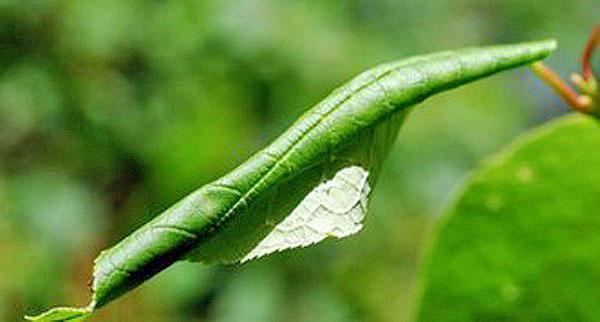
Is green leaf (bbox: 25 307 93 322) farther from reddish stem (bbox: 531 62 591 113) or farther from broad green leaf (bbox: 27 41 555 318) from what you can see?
reddish stem (bbox: 531 62 591 113)

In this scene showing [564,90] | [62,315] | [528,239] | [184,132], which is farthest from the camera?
[184,132]

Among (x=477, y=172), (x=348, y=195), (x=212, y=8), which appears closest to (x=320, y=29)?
(x=212, y=8)

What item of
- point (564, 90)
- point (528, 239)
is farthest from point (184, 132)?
point (564, 90)

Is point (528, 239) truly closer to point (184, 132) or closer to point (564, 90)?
point (564, 90)

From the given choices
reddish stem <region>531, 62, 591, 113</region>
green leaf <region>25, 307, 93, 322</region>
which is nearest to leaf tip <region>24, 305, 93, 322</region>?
green leaf <region>25, 307, 93, 322</region>

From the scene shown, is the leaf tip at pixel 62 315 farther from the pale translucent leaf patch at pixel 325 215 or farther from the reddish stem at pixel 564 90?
the reddish stem at pixel 564 90

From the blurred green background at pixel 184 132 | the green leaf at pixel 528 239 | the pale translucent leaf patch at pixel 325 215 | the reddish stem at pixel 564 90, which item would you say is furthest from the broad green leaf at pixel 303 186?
the blurred green background at pixel 184 132
